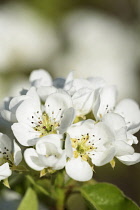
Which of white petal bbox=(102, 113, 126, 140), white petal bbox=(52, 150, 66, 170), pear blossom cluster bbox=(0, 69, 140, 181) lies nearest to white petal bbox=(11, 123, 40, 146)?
pear blossom cluster bbox=(0, 69, 140, 181)

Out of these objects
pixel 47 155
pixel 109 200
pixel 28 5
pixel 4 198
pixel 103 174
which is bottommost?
pixel 103 174

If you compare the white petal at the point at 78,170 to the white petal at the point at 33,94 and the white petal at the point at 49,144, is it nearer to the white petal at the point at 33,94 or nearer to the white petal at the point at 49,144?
the white petal at the point at 49,144

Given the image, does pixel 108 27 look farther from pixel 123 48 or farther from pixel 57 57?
pixel 57 57

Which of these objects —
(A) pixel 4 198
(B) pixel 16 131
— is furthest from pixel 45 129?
(A) pixel 4 198

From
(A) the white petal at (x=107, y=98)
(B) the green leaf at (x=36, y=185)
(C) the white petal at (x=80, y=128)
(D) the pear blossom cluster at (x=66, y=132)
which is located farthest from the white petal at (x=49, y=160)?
(A) the white petal at (x=107, y=98)

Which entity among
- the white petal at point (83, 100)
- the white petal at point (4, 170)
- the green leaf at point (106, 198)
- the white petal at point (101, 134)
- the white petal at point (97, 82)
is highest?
the white petal at point (97, 82)

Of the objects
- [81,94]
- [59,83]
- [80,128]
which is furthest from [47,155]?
[59,83]

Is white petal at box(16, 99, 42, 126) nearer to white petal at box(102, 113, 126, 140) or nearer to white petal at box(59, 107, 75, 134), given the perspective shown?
white petal at box(59, 107, 75, 134)
